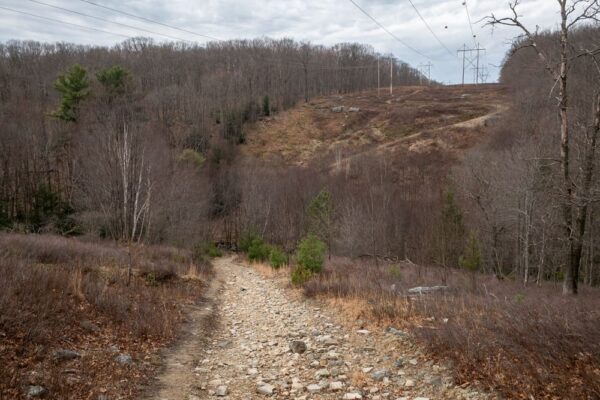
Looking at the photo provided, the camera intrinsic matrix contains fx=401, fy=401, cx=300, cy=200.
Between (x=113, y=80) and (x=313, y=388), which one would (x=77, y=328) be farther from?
(x=113, y=80)

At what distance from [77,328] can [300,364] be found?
4.01 m

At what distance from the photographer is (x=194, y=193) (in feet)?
143

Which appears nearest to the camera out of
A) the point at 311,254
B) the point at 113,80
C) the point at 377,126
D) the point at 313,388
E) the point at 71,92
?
the point at 313,388

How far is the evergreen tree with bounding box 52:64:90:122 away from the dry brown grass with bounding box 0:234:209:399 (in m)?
47.6

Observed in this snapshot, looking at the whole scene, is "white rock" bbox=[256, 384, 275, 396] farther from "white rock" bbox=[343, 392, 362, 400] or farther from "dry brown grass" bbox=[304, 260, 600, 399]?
"dry brown grass" bbox=[304, 260, 600, 399]

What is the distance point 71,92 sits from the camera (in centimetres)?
5197

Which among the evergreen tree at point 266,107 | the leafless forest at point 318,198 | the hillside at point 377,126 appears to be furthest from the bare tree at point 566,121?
the evergreen tree at point 266,107

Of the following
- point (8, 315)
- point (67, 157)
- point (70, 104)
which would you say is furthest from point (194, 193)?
point (8, 315)

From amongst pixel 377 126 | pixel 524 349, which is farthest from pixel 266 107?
pixel 524 349

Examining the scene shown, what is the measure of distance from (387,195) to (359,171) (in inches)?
499

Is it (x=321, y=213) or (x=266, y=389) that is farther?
(x=321, y=213)

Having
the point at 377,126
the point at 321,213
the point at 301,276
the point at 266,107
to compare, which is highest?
the point at 266,107

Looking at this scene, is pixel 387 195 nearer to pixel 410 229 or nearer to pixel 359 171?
pixel 410 229

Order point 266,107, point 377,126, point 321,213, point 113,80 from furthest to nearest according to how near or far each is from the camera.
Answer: point 266,107, point 377,126, point 113,80, point 321,213
